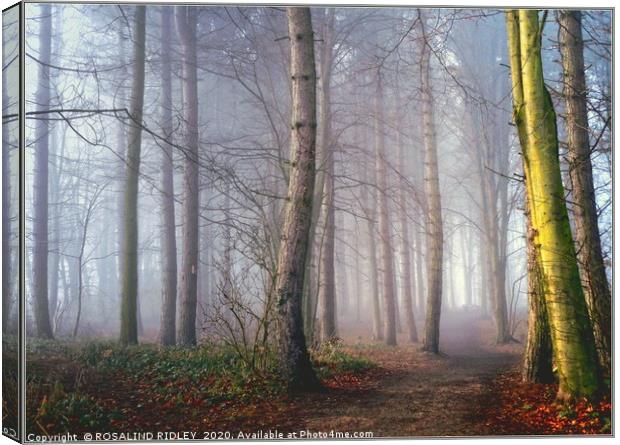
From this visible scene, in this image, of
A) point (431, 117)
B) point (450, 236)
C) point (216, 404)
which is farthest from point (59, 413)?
point (431, 117)

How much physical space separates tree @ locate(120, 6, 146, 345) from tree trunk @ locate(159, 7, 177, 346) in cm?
36

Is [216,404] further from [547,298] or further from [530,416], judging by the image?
[547,298]

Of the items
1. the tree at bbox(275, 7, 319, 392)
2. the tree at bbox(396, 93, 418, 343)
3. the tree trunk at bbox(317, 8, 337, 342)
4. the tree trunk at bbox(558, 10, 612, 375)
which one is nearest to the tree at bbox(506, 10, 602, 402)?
the tree trunk at bbox(558, 10, 612, 375)

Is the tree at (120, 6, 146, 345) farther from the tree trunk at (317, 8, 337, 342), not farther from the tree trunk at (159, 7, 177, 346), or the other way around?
the tree trunk at (317, 8, 337, 342)

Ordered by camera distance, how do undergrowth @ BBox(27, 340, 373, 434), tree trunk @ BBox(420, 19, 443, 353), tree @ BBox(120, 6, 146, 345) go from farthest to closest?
tree trunk @ BBox(420, 19, 443, 353) < tree @ BBox(120, 6, 146, 345) < undergrowth @ BBox(27, 340, 373, 434)

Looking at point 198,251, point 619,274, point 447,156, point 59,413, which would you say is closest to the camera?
point 59,413

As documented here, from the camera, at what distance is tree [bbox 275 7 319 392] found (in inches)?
219

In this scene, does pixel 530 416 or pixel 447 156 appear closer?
pixel 530 416

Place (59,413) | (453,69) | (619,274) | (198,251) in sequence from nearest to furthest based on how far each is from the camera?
(59,413) < (619,274) < (453,69) < (198,251)

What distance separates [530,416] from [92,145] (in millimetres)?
5378

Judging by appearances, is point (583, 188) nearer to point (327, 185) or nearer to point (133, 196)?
point (327, 185)

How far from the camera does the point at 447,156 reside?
7.22 meters

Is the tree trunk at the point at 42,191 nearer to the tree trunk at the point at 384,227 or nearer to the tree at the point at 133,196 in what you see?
the tree at the point at 133,196

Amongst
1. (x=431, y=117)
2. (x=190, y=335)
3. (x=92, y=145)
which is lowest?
(x=190, y=335)
